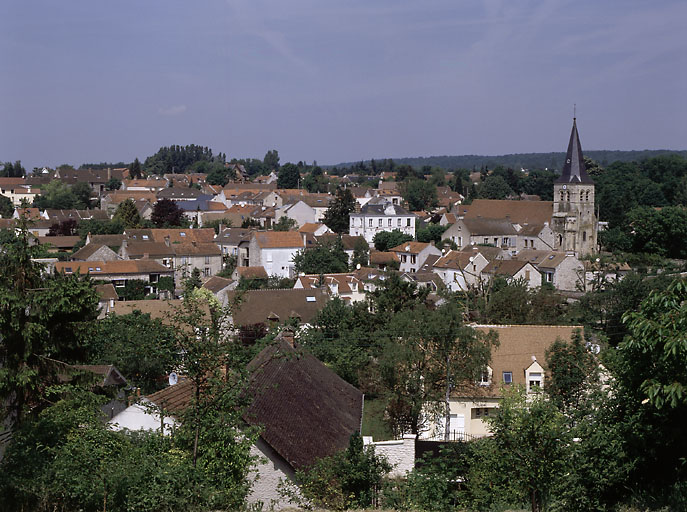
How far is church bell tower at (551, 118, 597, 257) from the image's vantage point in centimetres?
6225

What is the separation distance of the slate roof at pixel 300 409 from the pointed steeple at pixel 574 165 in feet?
166

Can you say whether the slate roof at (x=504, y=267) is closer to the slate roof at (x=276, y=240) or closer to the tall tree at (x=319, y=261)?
the tall tree at (x=319, y=261)

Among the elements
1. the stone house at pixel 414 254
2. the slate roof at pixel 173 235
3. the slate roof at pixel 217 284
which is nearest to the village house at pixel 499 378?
the slate roof at pixel 217 284

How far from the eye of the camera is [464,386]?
65.1 ft

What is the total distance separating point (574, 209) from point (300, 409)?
2089 inches

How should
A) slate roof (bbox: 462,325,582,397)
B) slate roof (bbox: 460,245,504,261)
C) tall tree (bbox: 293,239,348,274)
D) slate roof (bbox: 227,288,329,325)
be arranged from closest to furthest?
slate roof (bbox: 462,325,582,397)
slate roof (bbox: 227,288,329,325)
slate roof (bbox: 460,245,504,261)
tall tree (bbox: 293,239,348,274)

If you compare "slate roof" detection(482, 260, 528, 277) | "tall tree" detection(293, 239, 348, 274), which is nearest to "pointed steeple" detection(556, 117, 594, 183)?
"slate roof" detection(482, 260, 528, 277)

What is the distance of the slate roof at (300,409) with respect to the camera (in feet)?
40.3

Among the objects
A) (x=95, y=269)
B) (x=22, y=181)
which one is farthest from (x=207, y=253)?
(x=22, y=181)

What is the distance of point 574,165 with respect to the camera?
212 feet

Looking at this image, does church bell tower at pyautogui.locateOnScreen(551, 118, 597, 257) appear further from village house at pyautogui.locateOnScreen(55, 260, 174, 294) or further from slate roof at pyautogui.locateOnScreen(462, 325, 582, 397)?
slate roof at pyautogui.locateOnScreen(462, 325, 582, 397)

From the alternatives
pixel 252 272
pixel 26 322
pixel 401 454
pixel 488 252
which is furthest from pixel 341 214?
pixel 26 322

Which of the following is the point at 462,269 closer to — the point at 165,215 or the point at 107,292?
the point at 107,292

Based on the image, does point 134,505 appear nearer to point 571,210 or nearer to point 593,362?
point 593,362
